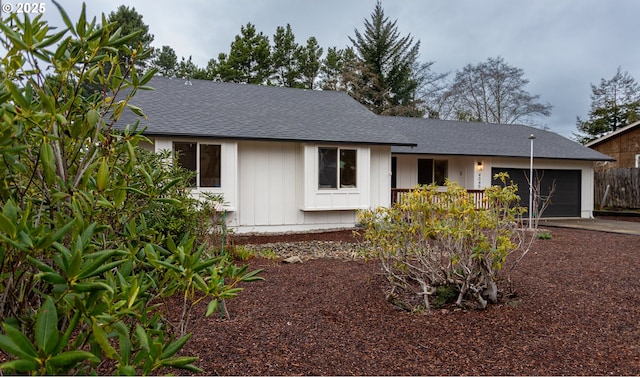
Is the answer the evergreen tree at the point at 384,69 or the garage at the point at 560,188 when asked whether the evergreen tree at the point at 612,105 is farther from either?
the garage at the point at 560,188

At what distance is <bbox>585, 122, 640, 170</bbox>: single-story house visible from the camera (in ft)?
63.1

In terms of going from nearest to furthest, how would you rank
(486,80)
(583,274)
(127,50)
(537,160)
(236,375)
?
(127,50)
(236,375)
(583,274)
(537,160)
(486,80)

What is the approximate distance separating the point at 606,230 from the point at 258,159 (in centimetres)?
1034

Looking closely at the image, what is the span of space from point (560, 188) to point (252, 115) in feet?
Answer: 41.0

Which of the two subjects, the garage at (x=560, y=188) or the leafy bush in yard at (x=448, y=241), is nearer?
the leafy bush in yard at (x=448, y=241)

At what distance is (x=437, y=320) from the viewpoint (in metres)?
3.77

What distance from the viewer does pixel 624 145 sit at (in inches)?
783

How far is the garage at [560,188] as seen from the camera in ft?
49.3

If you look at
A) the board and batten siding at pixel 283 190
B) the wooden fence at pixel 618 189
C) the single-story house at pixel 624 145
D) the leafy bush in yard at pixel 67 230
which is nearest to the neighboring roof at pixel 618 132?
the single-story house at pixel 624 145

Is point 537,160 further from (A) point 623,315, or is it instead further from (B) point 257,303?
(B) point 257,303

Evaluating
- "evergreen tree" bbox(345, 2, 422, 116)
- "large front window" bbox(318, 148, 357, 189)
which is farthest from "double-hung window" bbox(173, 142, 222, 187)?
"evergreen tree" bbox(345, 2, 422, 116)

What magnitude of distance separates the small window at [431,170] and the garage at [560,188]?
262cm

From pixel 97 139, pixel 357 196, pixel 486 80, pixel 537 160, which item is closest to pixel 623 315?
pixel 97 139

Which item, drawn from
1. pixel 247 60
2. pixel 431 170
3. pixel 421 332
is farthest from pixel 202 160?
pixel 247 60
